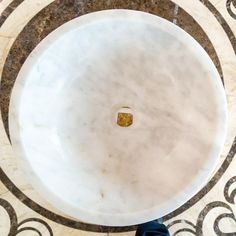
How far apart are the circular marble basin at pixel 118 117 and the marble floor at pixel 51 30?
4.1 inches

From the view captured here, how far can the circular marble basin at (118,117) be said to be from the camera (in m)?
1.20

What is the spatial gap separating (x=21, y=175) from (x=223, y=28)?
0.72 m

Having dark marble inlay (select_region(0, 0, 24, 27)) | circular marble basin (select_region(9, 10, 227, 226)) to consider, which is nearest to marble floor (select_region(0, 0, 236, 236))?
dark marble inlay (select_region(0, 0, 24, 27))

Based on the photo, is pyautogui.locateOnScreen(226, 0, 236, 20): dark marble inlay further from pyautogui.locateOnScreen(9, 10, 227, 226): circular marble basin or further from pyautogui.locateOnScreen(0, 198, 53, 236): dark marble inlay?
pyautogui.locateOnScreen(0, 198, 53, 236): dark marble inlay

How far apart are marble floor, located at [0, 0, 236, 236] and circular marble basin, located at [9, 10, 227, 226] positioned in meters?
0.10

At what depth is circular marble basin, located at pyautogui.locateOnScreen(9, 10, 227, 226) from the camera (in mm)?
1204

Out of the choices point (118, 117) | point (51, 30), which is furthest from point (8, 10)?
point (118, 117)

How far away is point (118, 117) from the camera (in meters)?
1.35

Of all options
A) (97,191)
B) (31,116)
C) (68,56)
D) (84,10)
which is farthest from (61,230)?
(84,10)

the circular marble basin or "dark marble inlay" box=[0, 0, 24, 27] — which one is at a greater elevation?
"dark marble inlay" box=[0, 0, 24, 27]

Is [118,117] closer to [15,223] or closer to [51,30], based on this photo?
[51,30]

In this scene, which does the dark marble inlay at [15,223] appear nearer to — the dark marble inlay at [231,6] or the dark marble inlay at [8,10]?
the dark marble inlay at [8,10]

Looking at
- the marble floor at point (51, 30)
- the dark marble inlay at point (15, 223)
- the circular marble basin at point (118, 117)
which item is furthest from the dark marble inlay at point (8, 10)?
the dark marble inlay at point (15, 223)

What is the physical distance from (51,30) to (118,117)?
314 millimetres
